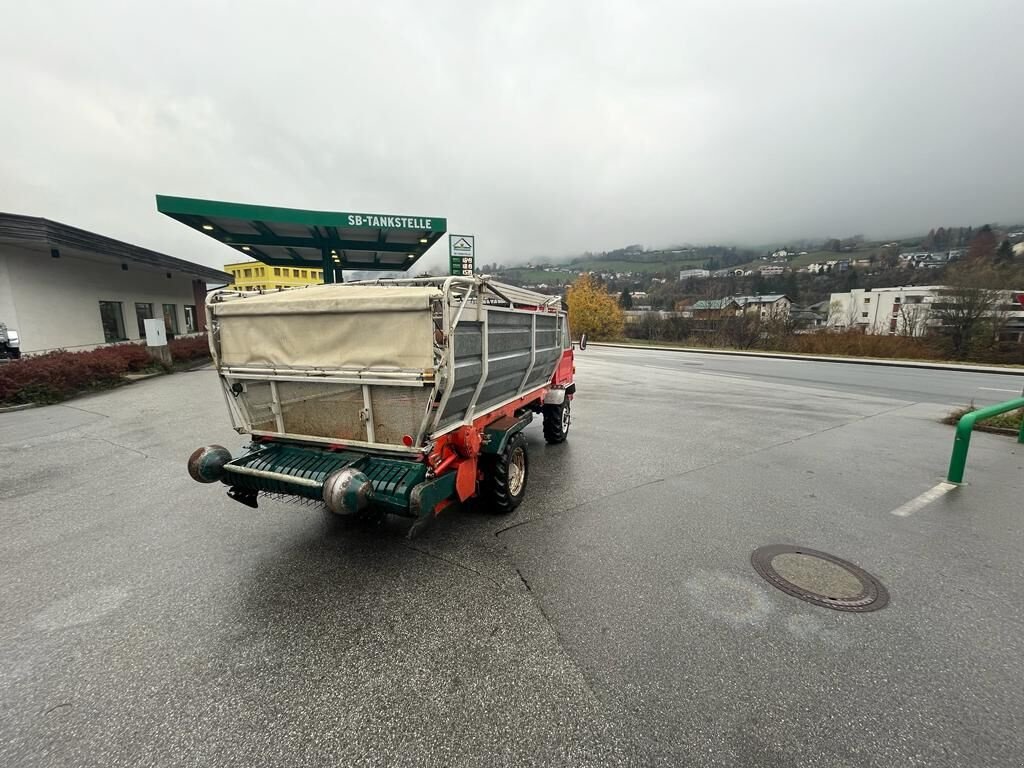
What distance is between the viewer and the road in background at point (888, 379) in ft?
43.4

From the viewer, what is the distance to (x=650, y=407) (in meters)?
10.9

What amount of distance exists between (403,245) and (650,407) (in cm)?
1360

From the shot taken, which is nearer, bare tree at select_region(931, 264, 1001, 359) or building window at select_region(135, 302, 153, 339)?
building window at select_region(135, 302, 153, 339)

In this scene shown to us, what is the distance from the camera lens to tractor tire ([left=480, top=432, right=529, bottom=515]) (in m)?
4.48

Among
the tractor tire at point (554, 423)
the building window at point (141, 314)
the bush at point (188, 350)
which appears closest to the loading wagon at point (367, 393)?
the tractor tire at point (554, 423)

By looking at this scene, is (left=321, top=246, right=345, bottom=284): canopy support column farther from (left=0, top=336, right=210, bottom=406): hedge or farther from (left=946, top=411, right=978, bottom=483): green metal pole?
(left=946, top=411, right=978, bottom=483): green metal pole

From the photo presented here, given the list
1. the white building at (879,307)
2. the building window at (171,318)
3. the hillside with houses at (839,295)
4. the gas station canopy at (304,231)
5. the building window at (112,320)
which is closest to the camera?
the gas station canopy at (304,231)

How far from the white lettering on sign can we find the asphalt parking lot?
1207 centimetres

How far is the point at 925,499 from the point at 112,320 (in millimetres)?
28847

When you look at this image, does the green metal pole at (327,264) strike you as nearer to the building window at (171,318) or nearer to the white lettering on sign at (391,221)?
the white lettering on sign at (391,221)

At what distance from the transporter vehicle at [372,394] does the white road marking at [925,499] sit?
170 inches

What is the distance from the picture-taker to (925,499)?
17.0 feet

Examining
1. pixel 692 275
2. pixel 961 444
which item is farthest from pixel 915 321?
pixel 692 275

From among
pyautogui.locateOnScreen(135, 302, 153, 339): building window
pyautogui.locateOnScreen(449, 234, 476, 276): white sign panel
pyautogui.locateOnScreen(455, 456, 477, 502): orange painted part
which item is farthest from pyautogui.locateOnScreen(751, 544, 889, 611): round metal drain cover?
pyautogui.locateOnScreen(135, 302, 153, 339): building window
